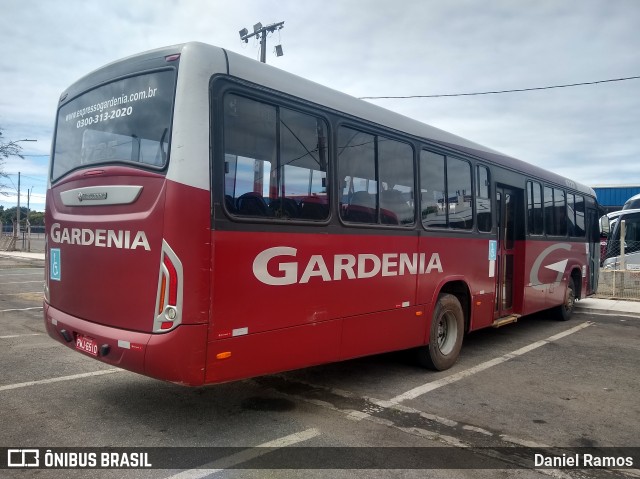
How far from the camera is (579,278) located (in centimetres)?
1132

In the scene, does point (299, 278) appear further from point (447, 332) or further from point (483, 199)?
point (483, 199)

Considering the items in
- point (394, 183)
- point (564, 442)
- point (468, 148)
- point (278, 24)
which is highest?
point (278, 24)

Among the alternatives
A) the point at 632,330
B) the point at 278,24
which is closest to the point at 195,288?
the point at 632,330

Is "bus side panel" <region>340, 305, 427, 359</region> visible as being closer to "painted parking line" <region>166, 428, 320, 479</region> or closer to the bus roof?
"painted parking line" <region>166, 428, 320, 479</region>

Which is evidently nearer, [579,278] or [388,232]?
[388,232]

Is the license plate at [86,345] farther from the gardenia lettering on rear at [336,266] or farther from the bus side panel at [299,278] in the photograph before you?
the gardenia lettering on rear at [336,266]

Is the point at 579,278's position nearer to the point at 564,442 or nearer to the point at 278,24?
the point at 564,442

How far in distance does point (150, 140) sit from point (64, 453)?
2490 millimetres

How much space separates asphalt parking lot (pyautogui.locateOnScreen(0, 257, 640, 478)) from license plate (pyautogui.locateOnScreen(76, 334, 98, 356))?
0.67 m

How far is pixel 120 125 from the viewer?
430 cm

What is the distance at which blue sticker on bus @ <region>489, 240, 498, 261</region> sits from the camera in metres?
7.51

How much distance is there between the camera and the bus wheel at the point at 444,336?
20.9 feet

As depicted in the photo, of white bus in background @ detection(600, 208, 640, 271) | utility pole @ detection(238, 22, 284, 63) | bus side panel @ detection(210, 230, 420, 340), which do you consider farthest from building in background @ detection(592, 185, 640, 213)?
bus side panel @ detection(210, 230, 420, 340)

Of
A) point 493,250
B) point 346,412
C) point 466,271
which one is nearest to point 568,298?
point 493,250
